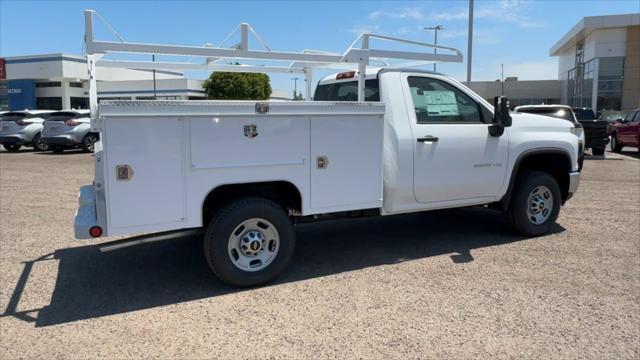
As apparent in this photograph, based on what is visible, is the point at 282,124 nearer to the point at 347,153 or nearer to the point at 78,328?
the point at 347,153

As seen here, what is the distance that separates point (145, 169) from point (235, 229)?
96 cm

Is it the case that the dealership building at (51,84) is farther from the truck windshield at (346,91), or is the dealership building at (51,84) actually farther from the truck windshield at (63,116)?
the truck windshield at (346,91)

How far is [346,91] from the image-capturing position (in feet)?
21.7

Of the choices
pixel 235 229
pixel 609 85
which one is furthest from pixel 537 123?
pixel 609 85

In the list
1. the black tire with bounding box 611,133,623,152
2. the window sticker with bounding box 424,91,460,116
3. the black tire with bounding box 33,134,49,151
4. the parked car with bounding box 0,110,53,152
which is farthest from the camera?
the black tire with bounding box 611,133,623,152

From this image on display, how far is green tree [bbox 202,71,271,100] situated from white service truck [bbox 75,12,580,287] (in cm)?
4779

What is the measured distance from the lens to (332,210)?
5348mm

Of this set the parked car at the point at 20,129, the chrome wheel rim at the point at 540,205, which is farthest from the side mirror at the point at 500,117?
the parked car at the point at 20,129

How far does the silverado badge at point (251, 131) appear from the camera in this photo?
4812 mm

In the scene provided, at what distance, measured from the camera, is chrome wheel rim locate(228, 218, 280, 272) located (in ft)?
16.3

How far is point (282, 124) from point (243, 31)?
1.12m

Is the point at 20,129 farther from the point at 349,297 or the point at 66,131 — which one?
the point at 349,297

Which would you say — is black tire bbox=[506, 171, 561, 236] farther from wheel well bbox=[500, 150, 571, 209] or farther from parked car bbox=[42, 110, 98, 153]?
parked car bbox=[42, 110, 98, 153]

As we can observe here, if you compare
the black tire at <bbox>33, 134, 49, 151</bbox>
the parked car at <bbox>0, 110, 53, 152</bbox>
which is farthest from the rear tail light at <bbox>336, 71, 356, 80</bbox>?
the parked car at <bbox>0, 110, 53, 152</bbox>
